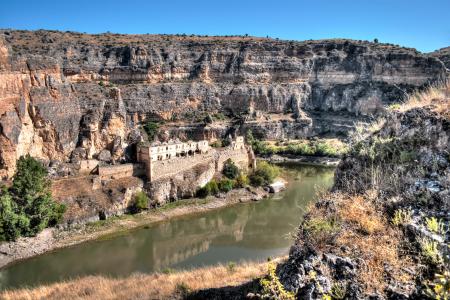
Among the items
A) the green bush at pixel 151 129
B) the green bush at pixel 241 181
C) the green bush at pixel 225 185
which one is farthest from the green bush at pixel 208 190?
the green bush at pixel 151 129

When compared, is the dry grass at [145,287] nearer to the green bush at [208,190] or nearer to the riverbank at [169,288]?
the riverbank at [169,288]

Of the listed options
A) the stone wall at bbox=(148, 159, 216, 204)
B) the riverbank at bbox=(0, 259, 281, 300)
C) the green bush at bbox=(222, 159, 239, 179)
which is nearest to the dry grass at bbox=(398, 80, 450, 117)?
the riverbank at bbox=(0, 259, 281, 300)

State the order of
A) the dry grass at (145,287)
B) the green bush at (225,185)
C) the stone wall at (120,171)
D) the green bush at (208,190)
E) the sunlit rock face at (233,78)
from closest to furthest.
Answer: the dry grass at (145,287), the stone wall at (120,171), the green bush at (208,190), the green bush at (225,185), the sunlit rock face at (233,78)

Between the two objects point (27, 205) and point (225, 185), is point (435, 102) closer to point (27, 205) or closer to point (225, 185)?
point (27, 205)

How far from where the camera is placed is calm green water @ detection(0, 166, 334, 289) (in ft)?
73.8

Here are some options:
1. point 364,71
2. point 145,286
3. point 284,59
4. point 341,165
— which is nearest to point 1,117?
point 145,286

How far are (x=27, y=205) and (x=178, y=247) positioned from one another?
10.2 meters

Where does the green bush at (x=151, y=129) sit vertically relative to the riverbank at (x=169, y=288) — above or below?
above

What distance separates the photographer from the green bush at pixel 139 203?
30.6 metres

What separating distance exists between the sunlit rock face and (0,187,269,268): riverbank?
1242 centimetres

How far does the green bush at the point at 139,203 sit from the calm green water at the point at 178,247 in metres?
2.16

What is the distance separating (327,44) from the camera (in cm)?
7756

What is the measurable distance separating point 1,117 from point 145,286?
22.0 m

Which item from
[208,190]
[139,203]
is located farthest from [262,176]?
[139,203]
